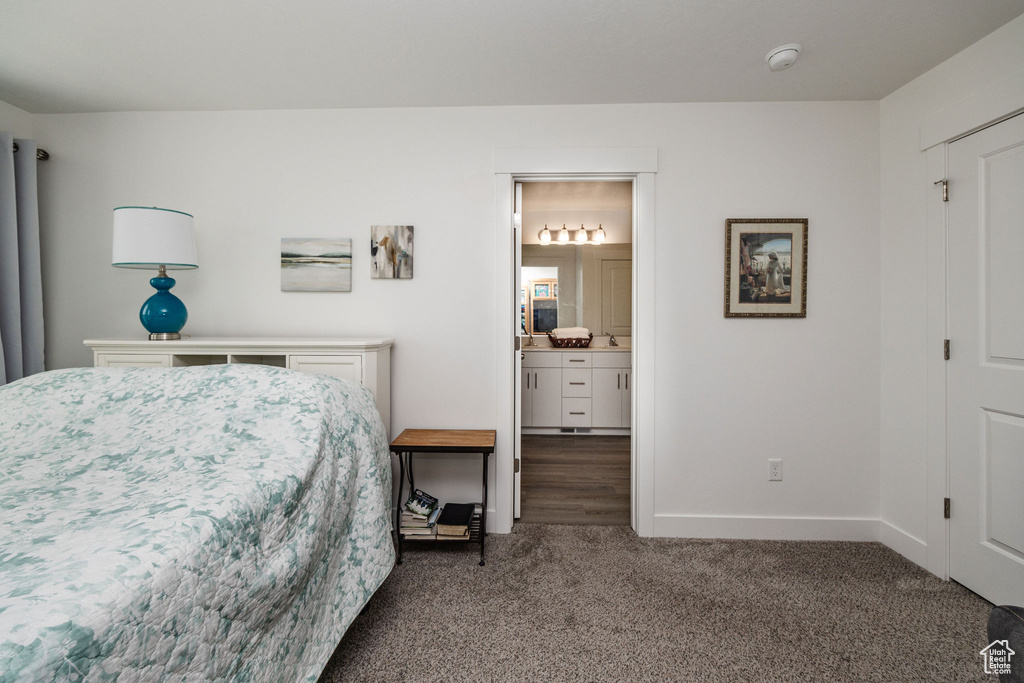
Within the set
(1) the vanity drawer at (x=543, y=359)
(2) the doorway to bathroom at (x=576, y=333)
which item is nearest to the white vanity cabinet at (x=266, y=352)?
(2) the doorway to bathroom at (x=576, y=333)

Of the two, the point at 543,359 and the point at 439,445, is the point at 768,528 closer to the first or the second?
the point at 439,445

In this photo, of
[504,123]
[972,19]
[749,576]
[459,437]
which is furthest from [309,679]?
[972,19]

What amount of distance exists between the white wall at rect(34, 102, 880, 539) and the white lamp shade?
0.42 m

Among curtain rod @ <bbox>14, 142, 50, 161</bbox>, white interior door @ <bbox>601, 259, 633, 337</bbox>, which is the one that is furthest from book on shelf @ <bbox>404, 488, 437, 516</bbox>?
white interior door @ <bbox>601, 259, 633, 337</bbox>

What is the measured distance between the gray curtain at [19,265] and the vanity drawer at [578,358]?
380cm

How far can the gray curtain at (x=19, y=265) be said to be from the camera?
229 cm

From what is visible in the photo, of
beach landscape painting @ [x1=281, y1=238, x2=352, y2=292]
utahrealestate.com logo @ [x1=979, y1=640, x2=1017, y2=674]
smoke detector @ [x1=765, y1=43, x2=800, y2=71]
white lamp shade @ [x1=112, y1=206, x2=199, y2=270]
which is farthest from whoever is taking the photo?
beach landscape painting @ [x1=281, y1=238, x2=352, y2=292]

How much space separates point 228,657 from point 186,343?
1.67m

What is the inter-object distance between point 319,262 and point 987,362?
128 inches

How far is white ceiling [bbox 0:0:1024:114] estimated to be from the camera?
1.69 meters

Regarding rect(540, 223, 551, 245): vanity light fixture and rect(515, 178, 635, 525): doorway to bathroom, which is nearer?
rect(515, 178, 635, 525): doorway to bathroom

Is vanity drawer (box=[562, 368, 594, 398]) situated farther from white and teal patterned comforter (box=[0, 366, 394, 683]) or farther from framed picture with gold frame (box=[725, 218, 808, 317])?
white and teal patterned comforter (box=[0, 366, 394, 683])

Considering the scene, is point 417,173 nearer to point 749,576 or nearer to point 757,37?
point 757,37

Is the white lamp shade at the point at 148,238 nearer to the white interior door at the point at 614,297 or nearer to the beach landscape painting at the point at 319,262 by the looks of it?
the beach landscape painting at the point at 319,262
